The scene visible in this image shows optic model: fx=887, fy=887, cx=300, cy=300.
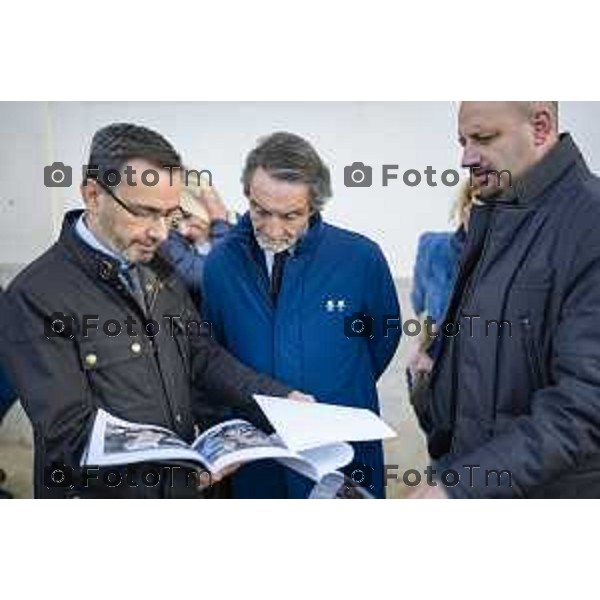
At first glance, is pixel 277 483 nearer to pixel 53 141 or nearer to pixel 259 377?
pixel 259 377

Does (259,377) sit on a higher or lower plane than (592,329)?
lower

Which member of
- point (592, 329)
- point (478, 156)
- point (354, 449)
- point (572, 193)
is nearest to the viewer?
point (592, 329)

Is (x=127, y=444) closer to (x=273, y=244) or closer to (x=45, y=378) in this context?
(x=45, y=378)

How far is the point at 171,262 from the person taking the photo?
1.87 meters

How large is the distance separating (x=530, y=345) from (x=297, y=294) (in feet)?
1.60

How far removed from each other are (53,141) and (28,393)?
0.53m

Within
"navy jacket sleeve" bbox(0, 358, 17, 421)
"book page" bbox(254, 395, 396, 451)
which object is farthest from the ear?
"navy jacket sleeve" bbox(0, 358, 17, 421)

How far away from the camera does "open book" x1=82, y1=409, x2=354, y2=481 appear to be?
172 cm

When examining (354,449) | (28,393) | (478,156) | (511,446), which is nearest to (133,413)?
(28,393)

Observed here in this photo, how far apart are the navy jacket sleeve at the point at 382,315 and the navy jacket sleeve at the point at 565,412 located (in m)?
0.37

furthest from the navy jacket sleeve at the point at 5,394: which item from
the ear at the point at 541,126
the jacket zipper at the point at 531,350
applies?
the ear at the point at 541,126

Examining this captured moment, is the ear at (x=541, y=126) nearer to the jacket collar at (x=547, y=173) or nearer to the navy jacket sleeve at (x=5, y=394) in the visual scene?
the jacket collar at (x=547, y=173)

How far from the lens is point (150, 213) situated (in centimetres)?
182

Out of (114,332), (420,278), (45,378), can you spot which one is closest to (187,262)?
(114,332)
